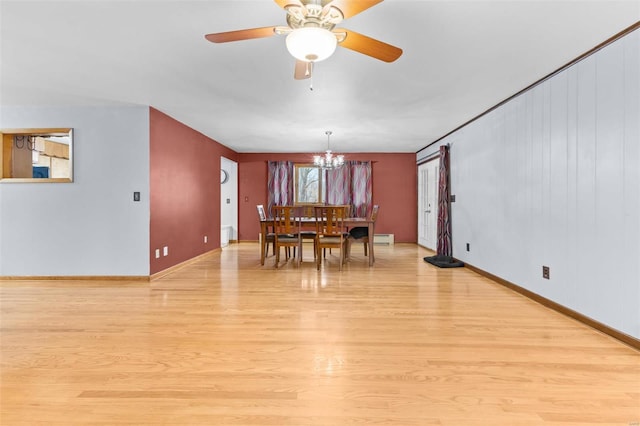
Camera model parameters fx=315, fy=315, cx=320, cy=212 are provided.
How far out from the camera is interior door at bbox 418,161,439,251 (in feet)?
20.8

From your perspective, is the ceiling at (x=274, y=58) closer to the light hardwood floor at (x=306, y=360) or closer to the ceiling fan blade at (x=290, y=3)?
the ceiling fan blade at (x=290, y=3)

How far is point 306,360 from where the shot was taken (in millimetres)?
1945

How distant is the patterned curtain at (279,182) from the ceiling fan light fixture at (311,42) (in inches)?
231

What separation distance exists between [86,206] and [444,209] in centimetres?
527

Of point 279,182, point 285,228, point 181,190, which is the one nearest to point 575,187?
point 285,228

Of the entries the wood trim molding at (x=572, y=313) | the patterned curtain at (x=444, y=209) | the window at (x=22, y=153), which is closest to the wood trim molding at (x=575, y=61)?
the patterned curtain at (x=444, y=209)

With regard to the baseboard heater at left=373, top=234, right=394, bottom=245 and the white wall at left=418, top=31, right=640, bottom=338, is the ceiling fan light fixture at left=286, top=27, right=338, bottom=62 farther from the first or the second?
the baseboard heater at left=373, top=234, right=394, bottom=245

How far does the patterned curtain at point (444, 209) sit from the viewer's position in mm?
5301

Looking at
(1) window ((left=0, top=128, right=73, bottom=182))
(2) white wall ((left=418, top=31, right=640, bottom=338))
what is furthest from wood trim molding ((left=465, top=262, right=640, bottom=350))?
(1) window ((left=0, top=128, right=73, bottom=182))

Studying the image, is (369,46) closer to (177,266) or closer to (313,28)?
(313,28)

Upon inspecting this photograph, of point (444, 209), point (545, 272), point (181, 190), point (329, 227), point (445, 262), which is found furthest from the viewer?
point (444, 209)

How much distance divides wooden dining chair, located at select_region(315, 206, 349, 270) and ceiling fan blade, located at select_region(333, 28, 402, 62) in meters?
2.69

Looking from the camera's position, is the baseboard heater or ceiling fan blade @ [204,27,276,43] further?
the baseboard heater

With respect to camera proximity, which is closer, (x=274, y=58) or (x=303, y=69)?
(x=303, y=69)
